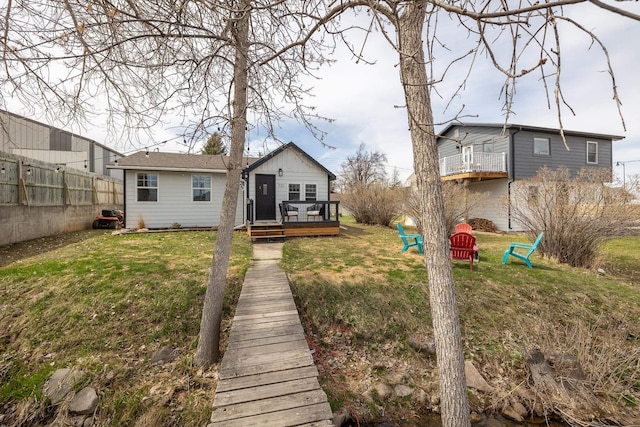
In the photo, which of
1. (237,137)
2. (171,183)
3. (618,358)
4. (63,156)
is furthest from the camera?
(63,156)

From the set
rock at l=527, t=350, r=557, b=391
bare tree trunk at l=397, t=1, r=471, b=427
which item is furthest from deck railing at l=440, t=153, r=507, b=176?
bare tree trunk at l=397, t=1, r=471, b=427

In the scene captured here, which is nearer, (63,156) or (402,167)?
(63,156)

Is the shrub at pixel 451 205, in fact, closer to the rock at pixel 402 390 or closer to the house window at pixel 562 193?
the house window at pixel 562 193

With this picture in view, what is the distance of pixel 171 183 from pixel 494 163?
54.7ft

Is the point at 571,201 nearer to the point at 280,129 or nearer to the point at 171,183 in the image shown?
the point at 280,129

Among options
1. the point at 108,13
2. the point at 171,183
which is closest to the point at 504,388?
the point at 108,13

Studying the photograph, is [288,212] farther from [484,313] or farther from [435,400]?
[435,400]

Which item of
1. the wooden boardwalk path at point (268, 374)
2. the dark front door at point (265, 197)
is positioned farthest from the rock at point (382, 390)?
the dark front door at point (265, 197)

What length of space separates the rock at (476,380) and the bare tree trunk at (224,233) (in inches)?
141

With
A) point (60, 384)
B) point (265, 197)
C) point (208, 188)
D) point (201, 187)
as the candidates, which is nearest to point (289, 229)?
point (265, 197)

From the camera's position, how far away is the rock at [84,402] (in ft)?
10.8

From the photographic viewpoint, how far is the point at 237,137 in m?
3.96

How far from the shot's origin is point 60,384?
→ 11.5ft

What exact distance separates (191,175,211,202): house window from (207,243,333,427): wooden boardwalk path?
9590mm
